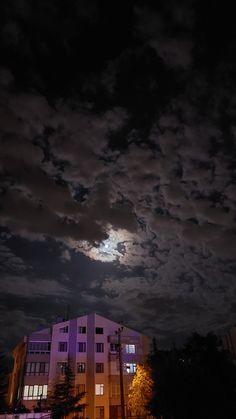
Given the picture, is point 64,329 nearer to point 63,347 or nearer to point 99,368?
point 63,347

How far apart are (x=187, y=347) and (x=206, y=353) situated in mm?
4962

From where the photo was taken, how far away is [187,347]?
41438mm

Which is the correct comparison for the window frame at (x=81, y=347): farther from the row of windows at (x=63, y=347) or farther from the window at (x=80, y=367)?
the window at (x=80, y=367)

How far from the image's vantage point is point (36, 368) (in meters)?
50.0

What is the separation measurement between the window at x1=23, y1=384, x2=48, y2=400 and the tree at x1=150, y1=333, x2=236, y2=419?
19741 millimetres

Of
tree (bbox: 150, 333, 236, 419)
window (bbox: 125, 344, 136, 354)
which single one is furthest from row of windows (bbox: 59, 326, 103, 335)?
tree (bbox: 150, 333, 236, 419)

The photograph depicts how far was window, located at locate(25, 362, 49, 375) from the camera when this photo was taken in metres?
49.5

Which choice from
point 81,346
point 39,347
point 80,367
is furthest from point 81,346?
point 39,347

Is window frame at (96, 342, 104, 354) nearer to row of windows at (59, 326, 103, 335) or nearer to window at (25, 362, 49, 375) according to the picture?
row of windows at (59, 326, 103, 335)

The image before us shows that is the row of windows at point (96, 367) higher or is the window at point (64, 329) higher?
the window at point (64, 329)

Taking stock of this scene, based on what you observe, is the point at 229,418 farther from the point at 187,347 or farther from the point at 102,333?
the point at 102,333

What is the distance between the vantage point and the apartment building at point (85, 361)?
49.4 metres

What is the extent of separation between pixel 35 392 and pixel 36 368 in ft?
10.5

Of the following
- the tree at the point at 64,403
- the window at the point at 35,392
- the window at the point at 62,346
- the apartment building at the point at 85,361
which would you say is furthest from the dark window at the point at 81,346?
the tree at the point at 64,403
